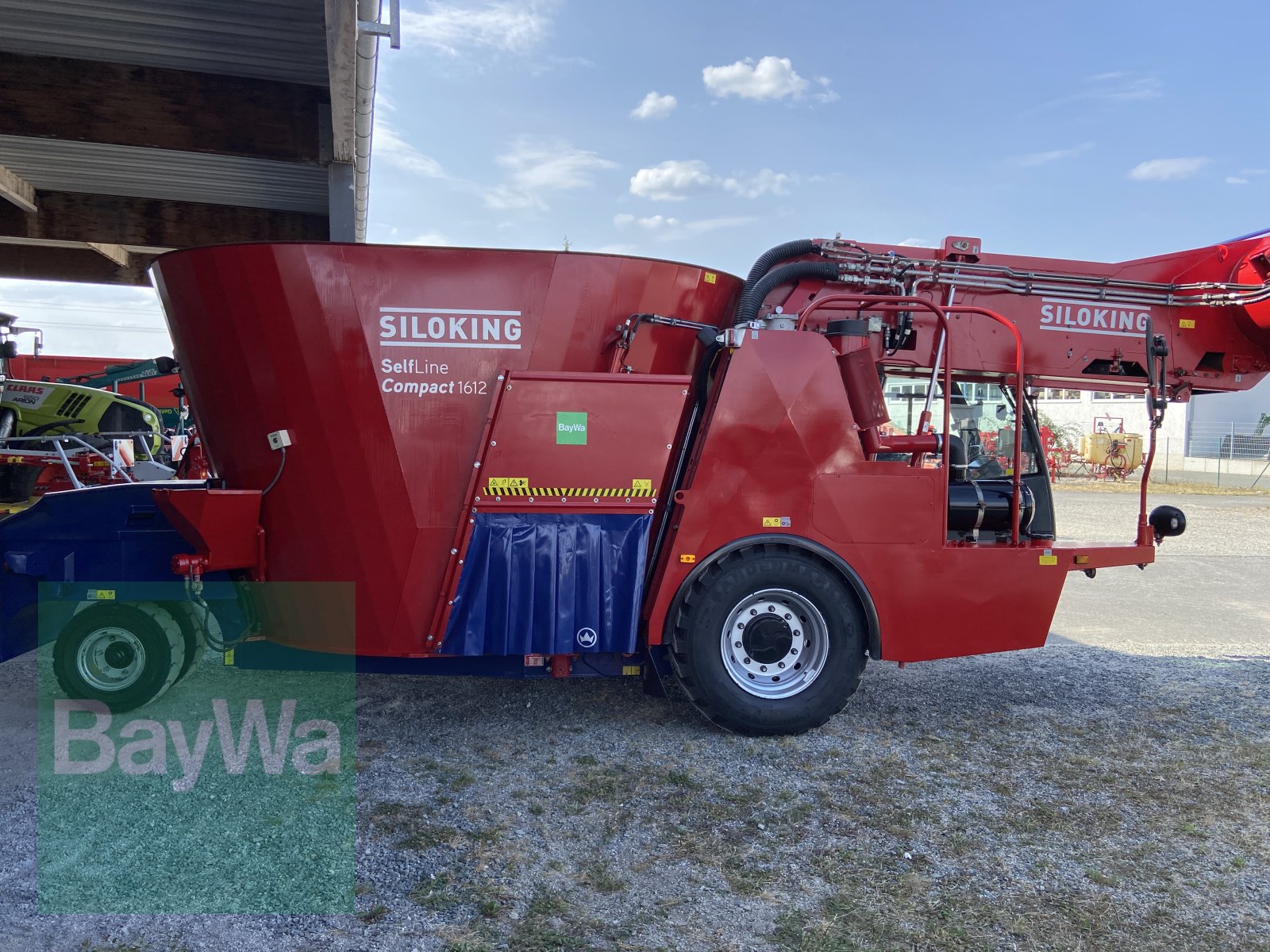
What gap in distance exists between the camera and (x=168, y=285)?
186 inches

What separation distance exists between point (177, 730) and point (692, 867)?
312 centimetres

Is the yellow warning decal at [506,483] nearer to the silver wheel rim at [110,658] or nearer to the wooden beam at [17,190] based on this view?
the silver wheel rim at [110,658]

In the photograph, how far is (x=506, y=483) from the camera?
457 cm

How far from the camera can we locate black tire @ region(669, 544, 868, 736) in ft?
15.6

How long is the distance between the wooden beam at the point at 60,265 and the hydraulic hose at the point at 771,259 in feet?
36.4

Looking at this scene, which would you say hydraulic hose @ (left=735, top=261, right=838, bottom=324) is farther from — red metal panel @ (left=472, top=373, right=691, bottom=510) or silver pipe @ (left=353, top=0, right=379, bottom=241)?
silver pipe @ (left=353, top=0, right=379, bottom=241)

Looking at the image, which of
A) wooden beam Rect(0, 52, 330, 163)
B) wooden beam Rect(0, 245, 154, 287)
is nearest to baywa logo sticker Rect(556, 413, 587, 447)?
wooden beam Rect(0, 52, 330, 163)

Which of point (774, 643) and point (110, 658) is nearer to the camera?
point (774, 643)

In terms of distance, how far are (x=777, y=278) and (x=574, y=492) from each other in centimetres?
193

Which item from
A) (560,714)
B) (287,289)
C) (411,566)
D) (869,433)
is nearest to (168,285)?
(287,289)

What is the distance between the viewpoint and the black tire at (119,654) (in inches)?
194

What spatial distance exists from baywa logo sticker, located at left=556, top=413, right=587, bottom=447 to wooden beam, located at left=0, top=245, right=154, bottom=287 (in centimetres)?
1110

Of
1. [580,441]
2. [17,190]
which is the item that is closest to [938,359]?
[580,441]

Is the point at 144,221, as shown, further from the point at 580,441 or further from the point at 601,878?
the point at 601,878
